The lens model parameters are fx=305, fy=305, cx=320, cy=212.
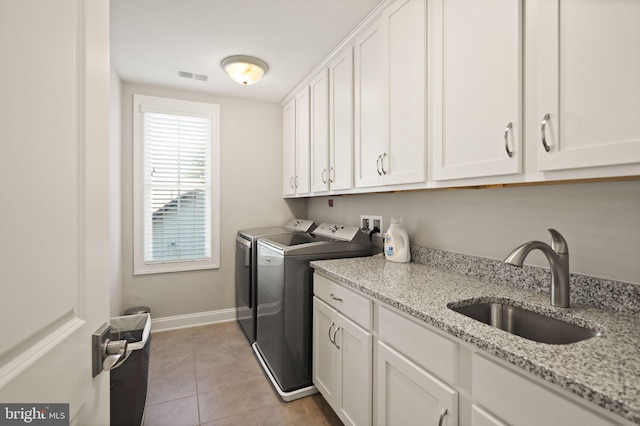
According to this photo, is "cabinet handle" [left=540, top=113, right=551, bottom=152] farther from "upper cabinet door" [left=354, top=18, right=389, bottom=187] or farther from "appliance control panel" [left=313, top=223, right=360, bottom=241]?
"appliance control panel" [left=313, top=223, right=360, bottom=241]

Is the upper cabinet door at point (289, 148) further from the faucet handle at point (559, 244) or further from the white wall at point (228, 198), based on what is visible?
the faucet handle at point (559, 244)

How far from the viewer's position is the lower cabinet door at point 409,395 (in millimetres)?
1004

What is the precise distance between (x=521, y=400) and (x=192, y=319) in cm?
313

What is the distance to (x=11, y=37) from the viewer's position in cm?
40

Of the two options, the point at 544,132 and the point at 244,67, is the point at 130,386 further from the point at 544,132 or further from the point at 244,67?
the point at 244,67

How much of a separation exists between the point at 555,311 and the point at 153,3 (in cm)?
252

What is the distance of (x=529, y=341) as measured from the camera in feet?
2.78

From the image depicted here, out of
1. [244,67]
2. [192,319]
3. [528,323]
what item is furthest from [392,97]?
[192,319]

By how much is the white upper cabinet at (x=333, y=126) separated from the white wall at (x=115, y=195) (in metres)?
1.64

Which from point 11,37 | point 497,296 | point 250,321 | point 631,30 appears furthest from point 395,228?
point 11,37

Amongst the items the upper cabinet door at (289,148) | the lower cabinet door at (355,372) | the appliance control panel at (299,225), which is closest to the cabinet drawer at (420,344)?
the lower cabinet door at (355,372)

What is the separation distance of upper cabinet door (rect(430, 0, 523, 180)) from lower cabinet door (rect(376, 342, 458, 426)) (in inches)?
31.8

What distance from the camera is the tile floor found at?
6.04 ft

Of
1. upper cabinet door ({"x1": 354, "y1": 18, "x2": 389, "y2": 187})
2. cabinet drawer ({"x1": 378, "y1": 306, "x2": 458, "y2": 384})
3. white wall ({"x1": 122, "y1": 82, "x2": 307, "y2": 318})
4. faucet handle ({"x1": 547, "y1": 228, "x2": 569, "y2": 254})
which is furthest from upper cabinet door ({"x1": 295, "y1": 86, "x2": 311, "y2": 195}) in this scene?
faucet handle ({"x1": 547, "y1": 228, "x2": 569, "y2": 254})
